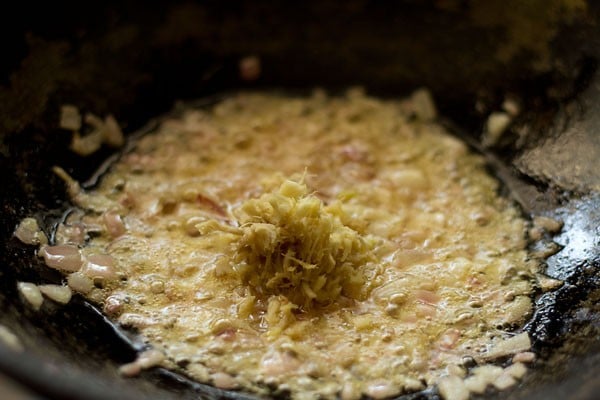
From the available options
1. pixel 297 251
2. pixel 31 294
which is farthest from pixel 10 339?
pixel 297 251

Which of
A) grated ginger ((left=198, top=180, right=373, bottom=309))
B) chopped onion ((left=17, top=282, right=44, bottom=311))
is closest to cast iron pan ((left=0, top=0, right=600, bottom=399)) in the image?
chopped onion ((left=17, top=282, right=44, bottom=311))

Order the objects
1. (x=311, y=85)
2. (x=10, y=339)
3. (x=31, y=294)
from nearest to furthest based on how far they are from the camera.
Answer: (x=10, y=339)
(x=31, y=294)
(x=311, y=85)

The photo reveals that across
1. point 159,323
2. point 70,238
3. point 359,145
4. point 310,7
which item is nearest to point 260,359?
point 159,323

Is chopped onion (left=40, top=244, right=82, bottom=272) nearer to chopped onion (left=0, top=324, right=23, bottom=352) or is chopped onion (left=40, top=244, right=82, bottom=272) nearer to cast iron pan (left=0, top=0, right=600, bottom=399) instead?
cast iron pan (left=0, top=0, right=600, bottom=399)

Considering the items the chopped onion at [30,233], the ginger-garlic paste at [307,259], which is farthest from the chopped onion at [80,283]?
the chopped onion at [30,233]

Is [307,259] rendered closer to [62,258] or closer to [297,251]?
[297,251]

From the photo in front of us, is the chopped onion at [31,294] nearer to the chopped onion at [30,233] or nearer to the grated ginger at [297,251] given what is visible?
the chopped onion at [30,233]

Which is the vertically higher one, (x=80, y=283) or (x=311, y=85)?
(x=311, y=85)

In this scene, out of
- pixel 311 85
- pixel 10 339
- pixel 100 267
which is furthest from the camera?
pixel 311 85
